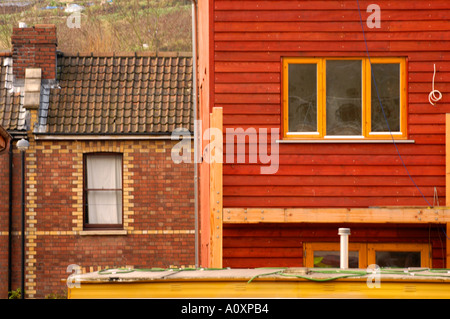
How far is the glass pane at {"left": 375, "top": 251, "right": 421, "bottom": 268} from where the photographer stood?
11445mm

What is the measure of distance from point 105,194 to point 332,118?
987cm

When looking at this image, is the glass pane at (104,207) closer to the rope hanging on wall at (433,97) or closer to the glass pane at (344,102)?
the glass pane at (344,102)

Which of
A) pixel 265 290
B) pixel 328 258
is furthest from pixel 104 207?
pixel 265 290

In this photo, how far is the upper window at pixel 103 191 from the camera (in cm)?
1988

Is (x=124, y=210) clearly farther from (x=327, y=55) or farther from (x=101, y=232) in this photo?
(x=327, y=55)

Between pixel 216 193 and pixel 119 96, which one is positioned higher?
pixel 119 96

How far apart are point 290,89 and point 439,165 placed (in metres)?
2.47

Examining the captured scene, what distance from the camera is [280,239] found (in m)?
11.4

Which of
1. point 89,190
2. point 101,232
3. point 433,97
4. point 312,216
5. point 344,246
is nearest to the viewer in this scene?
point 344,246

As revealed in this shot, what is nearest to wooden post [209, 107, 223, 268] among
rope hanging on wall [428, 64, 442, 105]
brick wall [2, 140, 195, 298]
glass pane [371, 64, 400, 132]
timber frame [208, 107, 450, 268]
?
timber frame [208, 107, 450, 268]

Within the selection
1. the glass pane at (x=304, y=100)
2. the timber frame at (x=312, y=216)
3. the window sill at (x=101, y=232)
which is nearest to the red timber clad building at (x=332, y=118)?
the glass pane at (x=304, y=100)

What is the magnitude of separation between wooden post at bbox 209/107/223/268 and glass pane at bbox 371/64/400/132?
237 cm

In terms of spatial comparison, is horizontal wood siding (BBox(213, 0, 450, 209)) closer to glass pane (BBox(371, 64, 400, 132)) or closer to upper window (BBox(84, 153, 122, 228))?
glass pane (BBox(371, 64, 400, 132))

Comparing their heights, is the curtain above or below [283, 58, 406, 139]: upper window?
below
